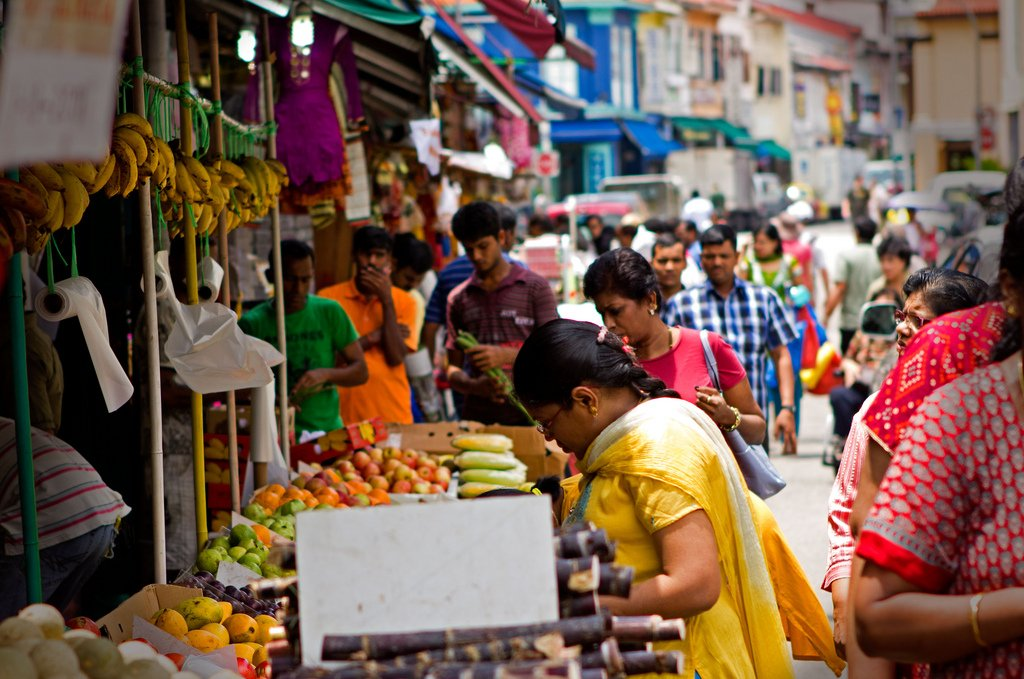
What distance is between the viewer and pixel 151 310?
4488mm

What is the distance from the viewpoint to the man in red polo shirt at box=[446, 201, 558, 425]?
6988mm

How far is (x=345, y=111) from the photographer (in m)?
8.45

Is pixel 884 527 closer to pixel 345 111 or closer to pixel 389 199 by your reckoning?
pixel 345 111

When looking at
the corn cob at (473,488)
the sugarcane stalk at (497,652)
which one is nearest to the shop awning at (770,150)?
the corn cob at (473,488)

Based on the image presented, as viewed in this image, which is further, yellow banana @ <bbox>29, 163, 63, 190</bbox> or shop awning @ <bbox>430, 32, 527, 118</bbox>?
shop awning @ <bbox>430, 32, 527, 118</bbox>

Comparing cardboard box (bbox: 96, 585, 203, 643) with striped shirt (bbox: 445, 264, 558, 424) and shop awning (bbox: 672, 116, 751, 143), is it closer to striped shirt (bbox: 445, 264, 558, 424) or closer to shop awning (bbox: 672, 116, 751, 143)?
striped shirt (bbox: 445, 264, 558, 424)

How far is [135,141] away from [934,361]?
8.33 feet

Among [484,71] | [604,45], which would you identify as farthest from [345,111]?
Answer: [604,45]

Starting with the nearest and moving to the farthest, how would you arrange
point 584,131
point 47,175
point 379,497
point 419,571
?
point 419,571 < point 47,175 < point 379,497 < point 584,131

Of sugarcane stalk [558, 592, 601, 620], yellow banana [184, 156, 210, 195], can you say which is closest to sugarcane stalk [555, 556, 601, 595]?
sugarcane stalk [558, 592, 601, 620]

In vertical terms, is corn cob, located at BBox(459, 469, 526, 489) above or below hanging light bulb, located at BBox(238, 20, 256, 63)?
below

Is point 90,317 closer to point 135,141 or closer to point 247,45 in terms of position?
point 135,141

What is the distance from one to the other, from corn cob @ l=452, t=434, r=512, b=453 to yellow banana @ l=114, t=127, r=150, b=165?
3294 mm

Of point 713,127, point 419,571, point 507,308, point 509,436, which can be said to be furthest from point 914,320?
point 713,127
